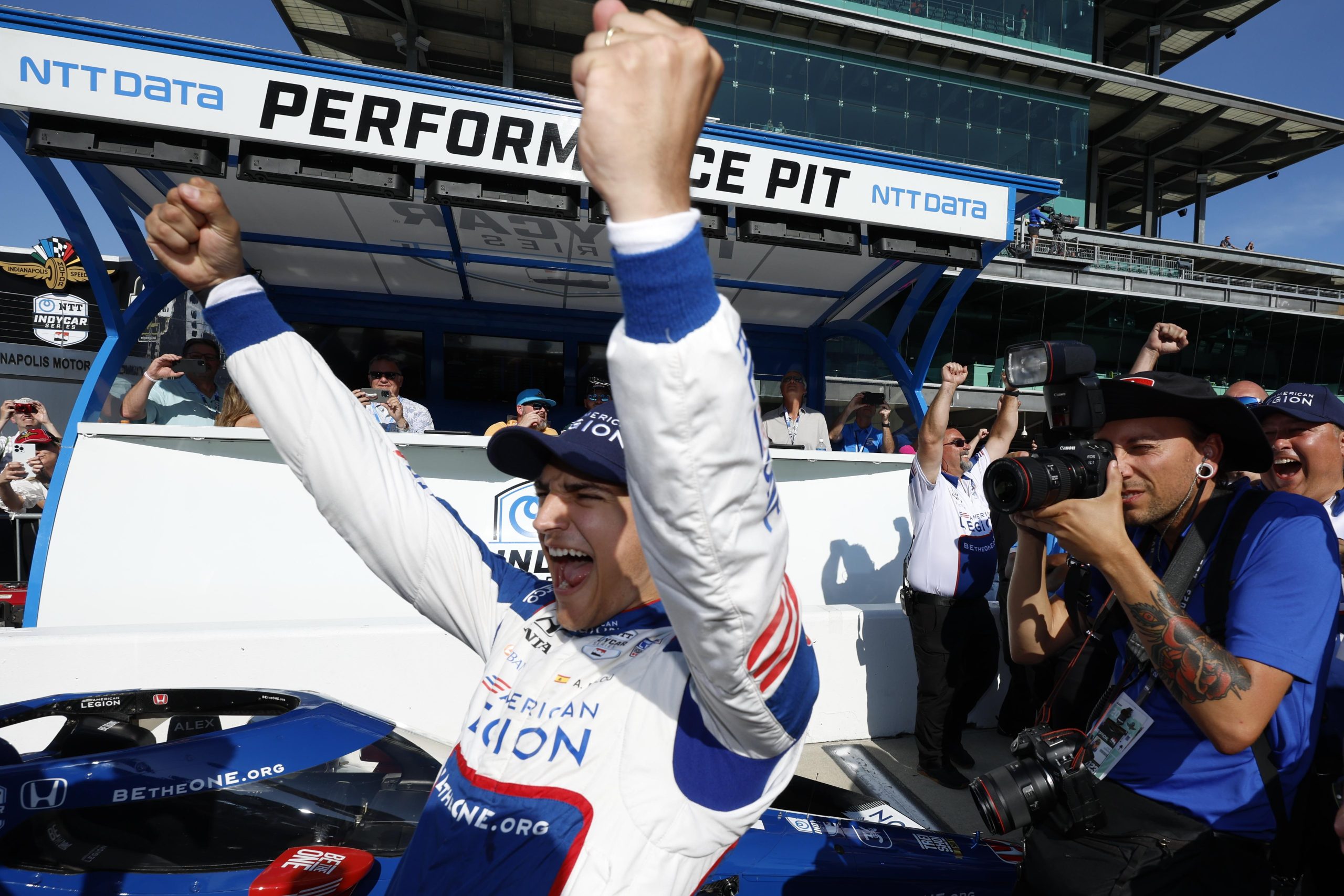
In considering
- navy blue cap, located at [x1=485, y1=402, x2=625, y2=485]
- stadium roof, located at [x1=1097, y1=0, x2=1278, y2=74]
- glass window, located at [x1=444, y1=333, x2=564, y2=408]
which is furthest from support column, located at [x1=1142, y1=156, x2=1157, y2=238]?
navy blue cap, located at [x1=485, y1=402, x2=625, y2=485]

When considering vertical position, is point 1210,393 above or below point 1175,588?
above

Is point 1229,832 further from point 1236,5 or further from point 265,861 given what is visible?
point 1236,5

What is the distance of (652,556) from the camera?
74 centimetres

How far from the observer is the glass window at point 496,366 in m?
8.33

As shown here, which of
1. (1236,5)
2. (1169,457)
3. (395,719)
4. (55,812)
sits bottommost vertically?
(395,719)

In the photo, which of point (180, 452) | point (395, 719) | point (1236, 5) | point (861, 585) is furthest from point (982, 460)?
point (1236, 5)

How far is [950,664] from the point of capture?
420 cm

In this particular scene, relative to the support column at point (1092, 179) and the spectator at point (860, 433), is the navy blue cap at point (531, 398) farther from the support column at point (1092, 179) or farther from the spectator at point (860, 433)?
the support column at point (1092, 179)

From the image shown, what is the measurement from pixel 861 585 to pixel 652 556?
5.19m

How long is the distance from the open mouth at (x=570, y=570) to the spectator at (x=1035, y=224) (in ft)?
69.8

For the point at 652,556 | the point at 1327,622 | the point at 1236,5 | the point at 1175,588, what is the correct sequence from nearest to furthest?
the point at 652,556
the point at 1327,622
the point at 1175,588
the point at 1236,5

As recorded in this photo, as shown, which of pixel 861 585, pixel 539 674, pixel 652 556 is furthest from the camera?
pixel 861 585

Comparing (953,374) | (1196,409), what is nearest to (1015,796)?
(1196,409)

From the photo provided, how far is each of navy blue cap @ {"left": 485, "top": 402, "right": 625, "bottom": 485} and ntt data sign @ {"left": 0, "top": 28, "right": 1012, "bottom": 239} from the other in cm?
337
